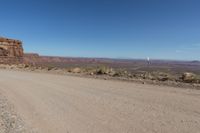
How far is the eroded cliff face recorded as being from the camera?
1965 inches

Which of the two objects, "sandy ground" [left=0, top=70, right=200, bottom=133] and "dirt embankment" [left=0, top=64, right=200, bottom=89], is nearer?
"sandy ground" [left=0, top=70, right=200, bottom=133]

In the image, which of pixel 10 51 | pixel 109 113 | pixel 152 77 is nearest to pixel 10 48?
pixel 10 51

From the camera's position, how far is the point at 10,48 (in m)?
51.9

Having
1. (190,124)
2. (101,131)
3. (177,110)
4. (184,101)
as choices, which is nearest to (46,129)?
(101,131)

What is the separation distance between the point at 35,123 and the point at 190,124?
4481mm

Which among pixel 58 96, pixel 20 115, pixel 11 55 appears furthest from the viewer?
pixel 11 55

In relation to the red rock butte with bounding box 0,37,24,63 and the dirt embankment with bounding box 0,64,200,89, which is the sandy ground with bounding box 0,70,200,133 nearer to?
the dirt embankment with bounding box 0,64,200,89

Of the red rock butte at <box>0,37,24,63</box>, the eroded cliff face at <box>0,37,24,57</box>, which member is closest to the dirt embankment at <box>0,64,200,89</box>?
the red rock butte at <box>0,37,24,63</box>

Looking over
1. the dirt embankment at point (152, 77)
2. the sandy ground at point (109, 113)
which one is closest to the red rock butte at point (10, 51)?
the dirt embankment at point (152, 77)

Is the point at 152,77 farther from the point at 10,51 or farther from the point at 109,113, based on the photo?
the point at 10,51

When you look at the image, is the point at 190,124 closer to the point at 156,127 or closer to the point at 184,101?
the point at 156,127

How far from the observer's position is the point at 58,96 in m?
9.62

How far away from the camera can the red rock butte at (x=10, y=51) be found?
49.4 meters

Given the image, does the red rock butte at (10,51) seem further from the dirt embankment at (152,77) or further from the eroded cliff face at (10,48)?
the dirt embankment at (152,77)
